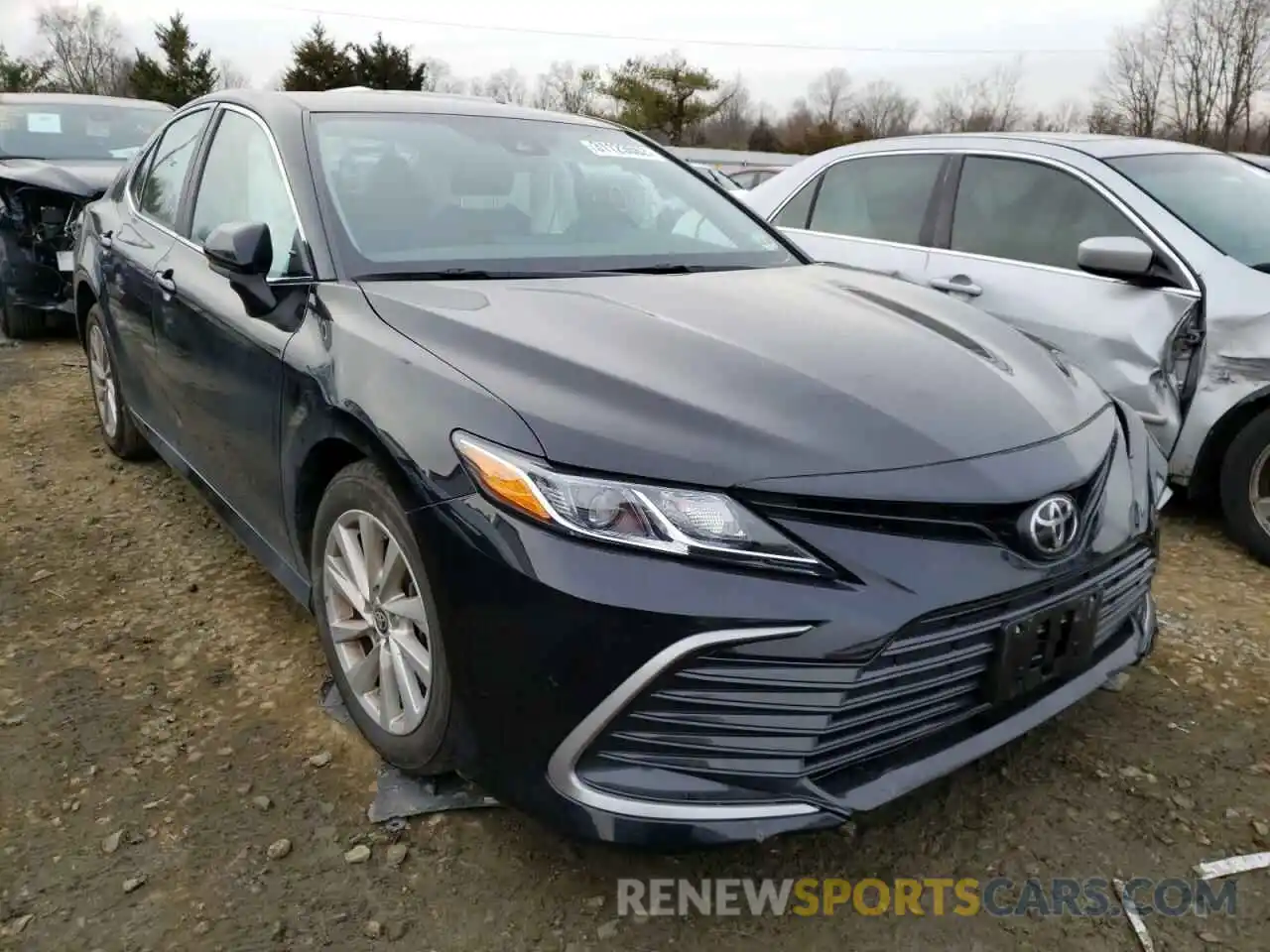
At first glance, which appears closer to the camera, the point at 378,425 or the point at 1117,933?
the point at 1117,933

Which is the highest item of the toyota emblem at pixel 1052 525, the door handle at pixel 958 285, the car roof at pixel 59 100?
the car roof at pixel 59 100

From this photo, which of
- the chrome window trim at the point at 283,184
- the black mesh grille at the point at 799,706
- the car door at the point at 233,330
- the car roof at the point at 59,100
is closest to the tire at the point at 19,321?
the car roof at the point at 59,100

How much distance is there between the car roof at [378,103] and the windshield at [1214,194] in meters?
2.17

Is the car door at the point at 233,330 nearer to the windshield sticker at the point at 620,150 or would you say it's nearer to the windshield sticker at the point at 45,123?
the windshield sticker at the point at 620,150

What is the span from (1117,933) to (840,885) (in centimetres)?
51

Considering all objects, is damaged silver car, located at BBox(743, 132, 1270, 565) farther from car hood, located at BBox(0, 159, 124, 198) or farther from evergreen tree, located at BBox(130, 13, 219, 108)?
evergreen tree, located at BBox(130, 13, 219, 108)

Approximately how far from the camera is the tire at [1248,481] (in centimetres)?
338

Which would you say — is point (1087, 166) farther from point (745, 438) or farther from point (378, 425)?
point (378, 425)

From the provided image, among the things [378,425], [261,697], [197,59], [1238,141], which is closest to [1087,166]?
[378,425]

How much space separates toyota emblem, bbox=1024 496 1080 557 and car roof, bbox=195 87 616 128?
7.02ft

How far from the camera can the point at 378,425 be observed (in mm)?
2012

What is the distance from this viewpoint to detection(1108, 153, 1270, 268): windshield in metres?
3.64

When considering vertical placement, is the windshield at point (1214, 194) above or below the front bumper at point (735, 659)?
above

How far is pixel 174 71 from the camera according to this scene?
→ 38688 millimetres
